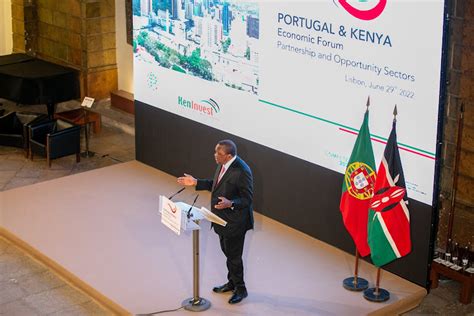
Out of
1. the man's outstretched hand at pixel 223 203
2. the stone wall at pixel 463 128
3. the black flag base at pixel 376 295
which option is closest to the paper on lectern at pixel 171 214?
the man's outstretched hand at pixel 223 203

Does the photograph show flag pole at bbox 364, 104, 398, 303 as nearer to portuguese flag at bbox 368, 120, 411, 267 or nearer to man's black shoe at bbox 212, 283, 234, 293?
portuguese flag at bbox 368, 120, 411, 267

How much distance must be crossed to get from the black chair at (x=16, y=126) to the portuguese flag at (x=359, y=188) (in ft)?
18.9

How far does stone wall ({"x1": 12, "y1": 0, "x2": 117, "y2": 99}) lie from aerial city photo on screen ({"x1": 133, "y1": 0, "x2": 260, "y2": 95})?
2.98 metres

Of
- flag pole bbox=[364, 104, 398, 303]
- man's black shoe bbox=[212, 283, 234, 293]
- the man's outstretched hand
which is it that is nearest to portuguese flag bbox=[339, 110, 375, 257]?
flag pole bbox=[364, 104, 398, 303]

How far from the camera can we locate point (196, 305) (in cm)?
930

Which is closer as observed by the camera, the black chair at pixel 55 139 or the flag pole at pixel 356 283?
the flag pole at pixel 356 283

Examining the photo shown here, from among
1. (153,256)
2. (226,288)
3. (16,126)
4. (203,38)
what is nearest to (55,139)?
(16,126)

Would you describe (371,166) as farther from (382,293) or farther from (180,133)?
(180,133)

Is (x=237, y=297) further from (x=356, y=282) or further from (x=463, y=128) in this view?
(x=463, y=128)

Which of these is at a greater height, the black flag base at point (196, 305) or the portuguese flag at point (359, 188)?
the portuguese flag at point (359, 188)

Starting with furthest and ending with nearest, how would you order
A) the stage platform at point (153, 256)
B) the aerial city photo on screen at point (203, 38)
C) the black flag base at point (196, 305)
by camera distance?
1. the aerial city photo on screen at point (203, 38)
2. the stage platform at point (153, 256)
3. the black flag base at point (196, 305)

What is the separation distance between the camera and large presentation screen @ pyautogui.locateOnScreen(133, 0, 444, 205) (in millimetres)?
9359

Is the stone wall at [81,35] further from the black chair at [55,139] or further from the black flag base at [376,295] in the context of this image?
the black flag base at [376,295]

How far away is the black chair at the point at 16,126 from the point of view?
1408 centimetres
